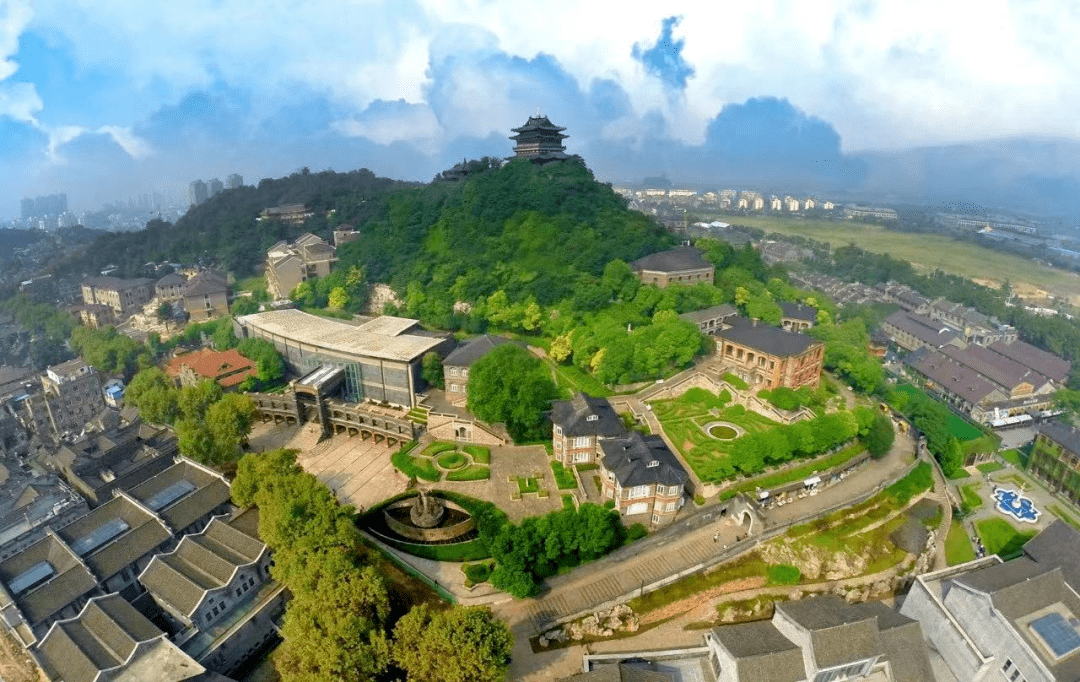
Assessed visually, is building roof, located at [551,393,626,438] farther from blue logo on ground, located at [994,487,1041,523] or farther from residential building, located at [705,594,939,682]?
blue logo on ground, located at [994,487,1041,523]

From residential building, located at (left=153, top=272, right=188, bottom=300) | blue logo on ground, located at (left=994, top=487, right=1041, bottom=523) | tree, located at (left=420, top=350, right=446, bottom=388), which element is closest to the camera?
blue logo on ground, located at (left=994, top=487, right=1041, bottom=523)

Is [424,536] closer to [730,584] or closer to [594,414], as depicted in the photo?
[594,414]

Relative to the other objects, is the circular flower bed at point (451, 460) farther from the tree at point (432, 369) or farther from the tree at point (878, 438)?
the tree at point (878, 438)

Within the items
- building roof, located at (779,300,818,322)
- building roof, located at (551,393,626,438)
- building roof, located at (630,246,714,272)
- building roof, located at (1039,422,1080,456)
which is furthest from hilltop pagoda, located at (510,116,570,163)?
building roof, located at (1039,422,1080,456)

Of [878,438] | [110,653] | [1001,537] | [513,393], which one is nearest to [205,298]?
[513,393]

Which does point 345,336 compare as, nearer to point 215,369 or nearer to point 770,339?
point 215,369

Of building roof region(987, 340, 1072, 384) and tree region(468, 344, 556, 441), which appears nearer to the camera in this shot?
tree region(468, 344, 556, 441)
